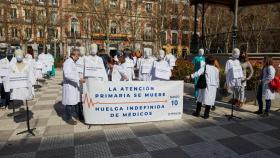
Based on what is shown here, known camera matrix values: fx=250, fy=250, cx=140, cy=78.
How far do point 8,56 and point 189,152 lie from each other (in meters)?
7.73

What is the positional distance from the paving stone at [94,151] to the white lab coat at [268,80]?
5199 millimetres

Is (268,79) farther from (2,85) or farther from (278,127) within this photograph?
(2,85)

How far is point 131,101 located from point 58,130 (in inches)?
80.7

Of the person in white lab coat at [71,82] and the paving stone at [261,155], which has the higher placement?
the person in white lab coat at [71,82]

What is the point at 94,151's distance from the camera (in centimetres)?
516

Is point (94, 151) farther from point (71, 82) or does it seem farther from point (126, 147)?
point (71, 82)

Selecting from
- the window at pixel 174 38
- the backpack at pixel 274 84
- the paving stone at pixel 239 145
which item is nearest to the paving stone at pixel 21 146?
the paving stone at pixel 239 145

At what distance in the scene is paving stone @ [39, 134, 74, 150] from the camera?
544cm

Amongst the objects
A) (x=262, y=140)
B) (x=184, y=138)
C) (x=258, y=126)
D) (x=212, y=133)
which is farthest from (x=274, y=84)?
(x=184, y=138)

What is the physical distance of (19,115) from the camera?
8.10 m

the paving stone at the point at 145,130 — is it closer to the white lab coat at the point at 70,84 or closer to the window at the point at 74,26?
the white lab coat at the point at 70,84

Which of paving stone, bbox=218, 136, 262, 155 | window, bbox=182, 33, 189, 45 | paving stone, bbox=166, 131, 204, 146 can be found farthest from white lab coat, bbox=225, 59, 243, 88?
window, bbox=182, 33, 189, 45

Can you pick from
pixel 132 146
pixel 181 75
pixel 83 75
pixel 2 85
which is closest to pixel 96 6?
pixel 181 75

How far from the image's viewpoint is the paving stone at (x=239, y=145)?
5230 millimetres
